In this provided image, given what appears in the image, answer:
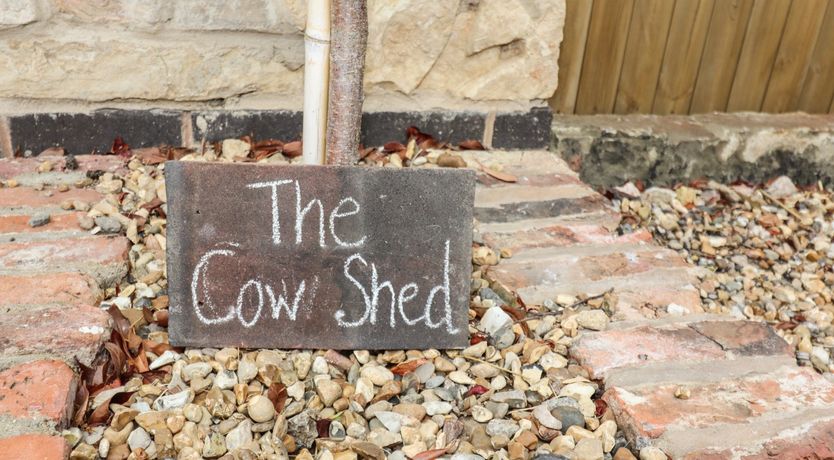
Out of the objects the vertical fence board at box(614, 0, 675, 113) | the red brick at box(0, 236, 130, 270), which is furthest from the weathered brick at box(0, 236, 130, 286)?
the vertical fence board at box(614, 0, 675, 113)

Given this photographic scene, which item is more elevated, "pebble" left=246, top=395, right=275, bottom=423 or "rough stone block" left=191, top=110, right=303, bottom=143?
"rough stone block" left=191, top=110, right=303, bottom=143

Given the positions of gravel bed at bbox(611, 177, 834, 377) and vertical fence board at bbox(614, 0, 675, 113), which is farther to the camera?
vertical fence board at bbox(614, 0, 675, 113)

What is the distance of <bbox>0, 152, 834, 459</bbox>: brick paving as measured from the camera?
1283mm

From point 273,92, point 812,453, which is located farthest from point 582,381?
point 273,92

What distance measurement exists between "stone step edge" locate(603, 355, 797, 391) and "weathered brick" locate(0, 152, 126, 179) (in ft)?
4.33

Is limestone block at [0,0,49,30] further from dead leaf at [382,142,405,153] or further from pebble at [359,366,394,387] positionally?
pebble at [359,366,394,387]

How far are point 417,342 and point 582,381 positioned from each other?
1.04 ft

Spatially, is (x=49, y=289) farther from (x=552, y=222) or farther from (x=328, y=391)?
(x=552, y=222)

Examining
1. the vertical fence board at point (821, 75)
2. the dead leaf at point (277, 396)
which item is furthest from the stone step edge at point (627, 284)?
the vertical fence board at point (821, 75)

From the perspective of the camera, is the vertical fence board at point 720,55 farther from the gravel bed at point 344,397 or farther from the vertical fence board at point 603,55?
the gravel bed at point 344,397

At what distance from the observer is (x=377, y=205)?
1.43 m

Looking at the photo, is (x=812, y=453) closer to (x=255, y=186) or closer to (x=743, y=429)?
(x=743, y=429)

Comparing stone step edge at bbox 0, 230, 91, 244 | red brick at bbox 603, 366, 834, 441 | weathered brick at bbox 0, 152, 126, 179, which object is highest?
weathered brick at bbox 0, 152, 126, 179

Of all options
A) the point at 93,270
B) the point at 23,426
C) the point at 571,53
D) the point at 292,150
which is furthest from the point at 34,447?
the point at 571,53
